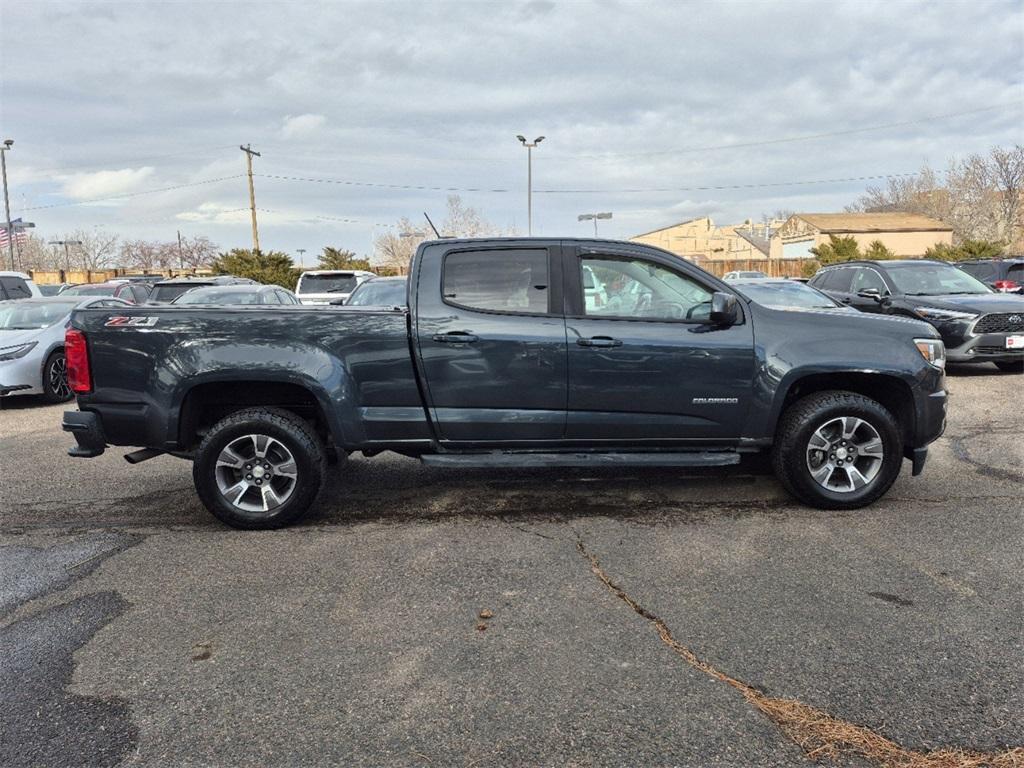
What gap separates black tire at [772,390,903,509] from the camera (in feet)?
15.4

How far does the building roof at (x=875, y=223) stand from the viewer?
60062 mm

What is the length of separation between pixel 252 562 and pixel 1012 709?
145 inches

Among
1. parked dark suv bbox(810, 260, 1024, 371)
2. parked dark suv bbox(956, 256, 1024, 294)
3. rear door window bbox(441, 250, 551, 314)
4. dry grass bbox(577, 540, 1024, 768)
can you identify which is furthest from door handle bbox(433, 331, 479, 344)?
parked dark suv bbox(956, 256, 1024, 294)

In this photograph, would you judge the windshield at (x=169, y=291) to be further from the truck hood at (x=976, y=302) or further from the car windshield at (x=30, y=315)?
the truck hood at (x=976, y=302)

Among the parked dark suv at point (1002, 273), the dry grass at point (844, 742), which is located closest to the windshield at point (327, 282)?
the parked dark suv at point (1002, 273)

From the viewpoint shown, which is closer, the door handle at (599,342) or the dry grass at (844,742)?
the dry grass at (844,742)

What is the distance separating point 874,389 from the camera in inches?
196

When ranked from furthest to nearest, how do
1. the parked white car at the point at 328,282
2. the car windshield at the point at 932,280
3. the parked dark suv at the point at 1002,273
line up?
the parked white car at the point at 328,282 < the parked dark suv at the point at 1002,273 < the car windshield at the point at 932,280

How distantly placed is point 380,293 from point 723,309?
7.40 m

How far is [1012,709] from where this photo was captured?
259cm

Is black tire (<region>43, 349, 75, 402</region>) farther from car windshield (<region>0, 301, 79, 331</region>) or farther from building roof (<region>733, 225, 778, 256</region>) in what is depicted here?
building roof (<region>733, 225, 778, 256</region>)

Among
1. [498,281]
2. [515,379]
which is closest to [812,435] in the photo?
[515,379]

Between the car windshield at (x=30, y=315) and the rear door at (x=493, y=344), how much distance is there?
799 centimetres

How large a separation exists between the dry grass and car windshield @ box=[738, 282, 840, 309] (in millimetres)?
7809
